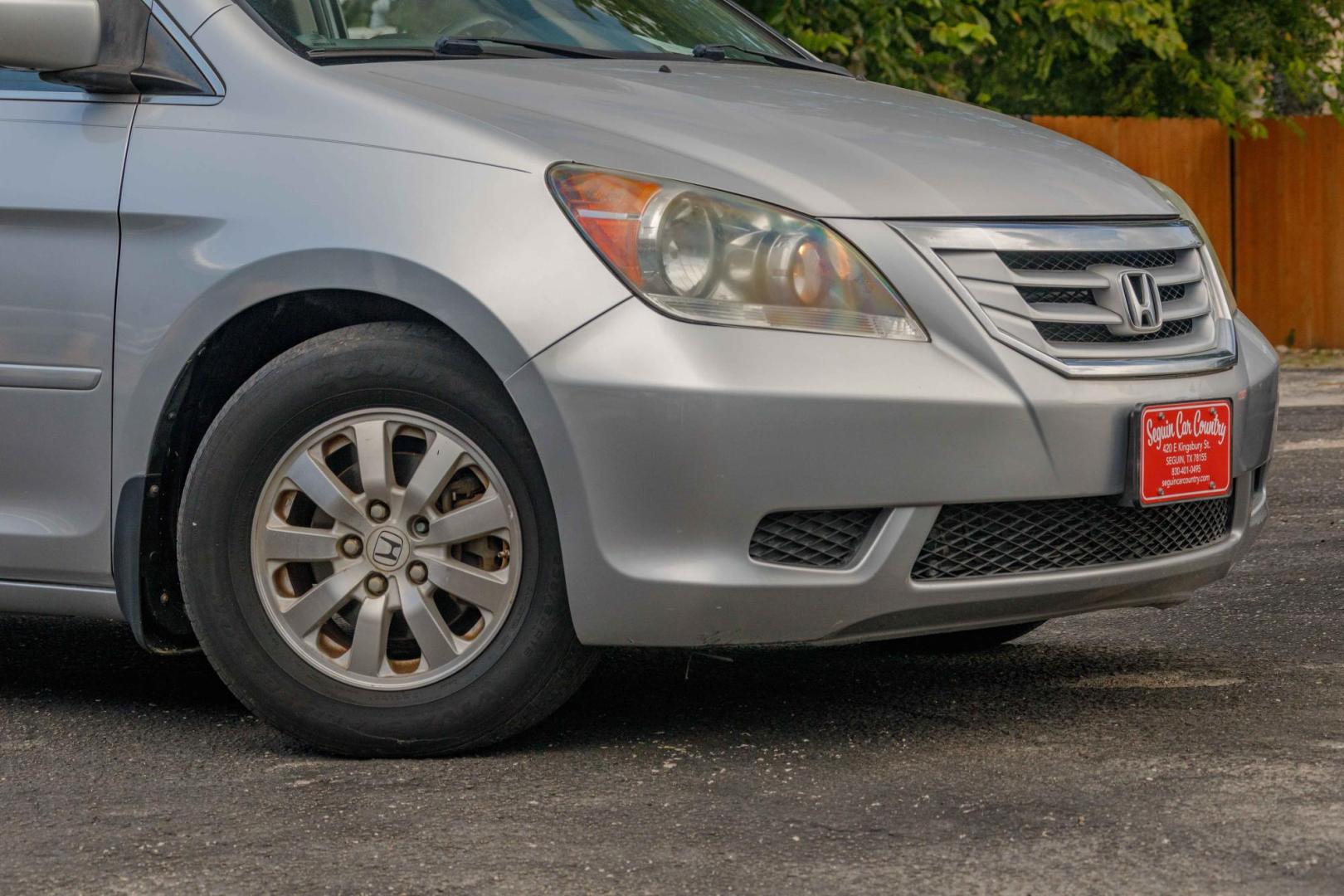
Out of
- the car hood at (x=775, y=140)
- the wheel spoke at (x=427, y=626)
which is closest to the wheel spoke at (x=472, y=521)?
the wheel spoke at (x=427, y=626)

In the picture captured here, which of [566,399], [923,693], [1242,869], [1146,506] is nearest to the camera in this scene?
[1242,869]

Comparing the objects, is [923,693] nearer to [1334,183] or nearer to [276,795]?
[276,795]

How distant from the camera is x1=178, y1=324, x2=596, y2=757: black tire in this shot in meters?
3.40

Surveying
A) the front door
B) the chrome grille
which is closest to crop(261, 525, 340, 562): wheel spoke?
the front door

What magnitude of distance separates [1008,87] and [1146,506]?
15.0 meters

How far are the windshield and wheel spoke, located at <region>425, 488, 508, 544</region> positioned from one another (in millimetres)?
981

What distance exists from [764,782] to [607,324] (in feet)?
2.66

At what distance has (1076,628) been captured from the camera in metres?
Answer: 4.83

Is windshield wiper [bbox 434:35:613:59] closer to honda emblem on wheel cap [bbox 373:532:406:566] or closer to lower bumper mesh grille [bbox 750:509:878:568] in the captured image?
honda emblem on wheel cap [bbox 373:532:406:566]

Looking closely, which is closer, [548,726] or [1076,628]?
[548,726]

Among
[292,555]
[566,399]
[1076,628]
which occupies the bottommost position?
[1076,628]

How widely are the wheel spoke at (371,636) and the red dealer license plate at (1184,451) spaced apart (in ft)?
4.34

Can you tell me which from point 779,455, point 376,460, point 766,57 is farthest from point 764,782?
point 766,57

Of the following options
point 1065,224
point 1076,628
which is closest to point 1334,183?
point 1076,628
